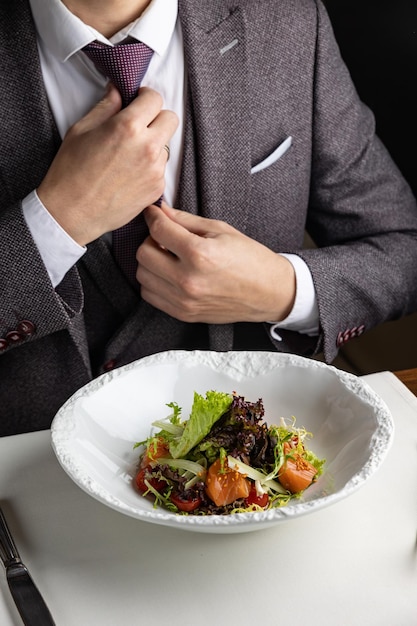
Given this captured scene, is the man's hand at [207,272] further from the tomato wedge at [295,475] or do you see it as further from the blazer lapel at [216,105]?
the tomato wedge at [295,475]

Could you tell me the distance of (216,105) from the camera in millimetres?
1438

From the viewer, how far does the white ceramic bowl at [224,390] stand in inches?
34.5

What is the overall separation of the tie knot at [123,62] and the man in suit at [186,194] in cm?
2

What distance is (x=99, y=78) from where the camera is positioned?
4.56 ft

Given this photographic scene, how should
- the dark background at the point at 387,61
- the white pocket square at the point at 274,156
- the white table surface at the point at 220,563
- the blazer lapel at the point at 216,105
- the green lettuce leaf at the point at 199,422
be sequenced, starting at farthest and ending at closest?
the dark background at the point at 387,61 → the white pocket square at the point at 274,156 → the blazer lapel at the point at 216,105 → the green lettuce leaf at the point at 199,422 → the white table surface at the point at 220,563

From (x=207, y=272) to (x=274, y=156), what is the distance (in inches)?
13.1

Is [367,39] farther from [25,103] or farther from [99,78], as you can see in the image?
[25,103]

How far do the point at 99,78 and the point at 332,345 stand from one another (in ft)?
1.98

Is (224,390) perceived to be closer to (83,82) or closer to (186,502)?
(186,502)

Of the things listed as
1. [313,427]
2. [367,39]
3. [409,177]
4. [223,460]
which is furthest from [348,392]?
[367,39]

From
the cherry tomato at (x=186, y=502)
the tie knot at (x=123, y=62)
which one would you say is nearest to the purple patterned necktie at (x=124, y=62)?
the tie knot at (x=123, y=62)

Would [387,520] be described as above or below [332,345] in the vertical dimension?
above

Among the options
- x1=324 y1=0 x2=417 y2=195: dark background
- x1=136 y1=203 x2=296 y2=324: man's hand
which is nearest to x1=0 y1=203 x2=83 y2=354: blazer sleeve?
x1=136 y1=203 x2=296 y2=324: man's hand

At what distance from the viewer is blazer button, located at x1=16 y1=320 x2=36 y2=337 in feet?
4.32
